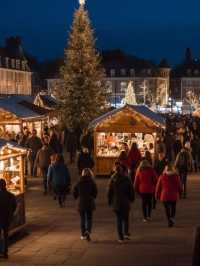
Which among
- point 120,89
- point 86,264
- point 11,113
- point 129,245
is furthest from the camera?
point 120,89

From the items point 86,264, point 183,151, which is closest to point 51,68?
point 183,151

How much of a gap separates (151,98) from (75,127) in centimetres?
7753

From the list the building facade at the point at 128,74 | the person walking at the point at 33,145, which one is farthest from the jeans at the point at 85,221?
the building facade at the point at 128,74

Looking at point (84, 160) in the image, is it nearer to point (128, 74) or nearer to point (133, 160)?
point (133, 160)

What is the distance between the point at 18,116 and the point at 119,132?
15.3 ft

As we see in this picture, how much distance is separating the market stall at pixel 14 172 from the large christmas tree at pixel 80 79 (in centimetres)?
2124

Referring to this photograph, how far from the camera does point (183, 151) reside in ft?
68.0

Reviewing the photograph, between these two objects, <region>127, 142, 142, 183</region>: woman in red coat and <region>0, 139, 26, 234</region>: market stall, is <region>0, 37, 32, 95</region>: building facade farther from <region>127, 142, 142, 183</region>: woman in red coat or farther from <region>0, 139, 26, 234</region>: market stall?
<region>0, 139, 26, 234</region>: market stall

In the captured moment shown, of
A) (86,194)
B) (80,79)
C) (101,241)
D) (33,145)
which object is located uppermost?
(80,79)

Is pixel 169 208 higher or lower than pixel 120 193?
lower

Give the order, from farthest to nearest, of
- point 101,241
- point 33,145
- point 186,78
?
point 186,78, point 33,145, point 101,241

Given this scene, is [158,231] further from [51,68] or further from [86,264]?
[51,68]

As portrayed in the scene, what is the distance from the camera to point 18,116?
28.9 metres

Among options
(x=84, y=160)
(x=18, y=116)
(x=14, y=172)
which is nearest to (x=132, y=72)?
(x=18, y=116)
